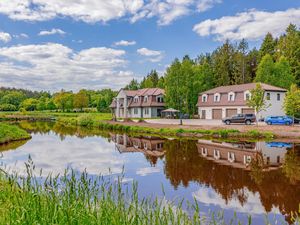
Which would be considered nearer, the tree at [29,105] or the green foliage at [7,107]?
the green foliage at [7,107]

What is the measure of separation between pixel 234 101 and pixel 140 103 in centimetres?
2101

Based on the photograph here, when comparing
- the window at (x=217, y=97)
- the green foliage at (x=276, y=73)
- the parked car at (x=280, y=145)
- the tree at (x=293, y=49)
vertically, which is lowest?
the parked car at (x=280, y=145)

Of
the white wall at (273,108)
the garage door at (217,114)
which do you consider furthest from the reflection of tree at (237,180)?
the garage door at (217,114)

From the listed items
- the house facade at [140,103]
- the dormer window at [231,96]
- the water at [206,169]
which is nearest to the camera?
the water at [206,169]

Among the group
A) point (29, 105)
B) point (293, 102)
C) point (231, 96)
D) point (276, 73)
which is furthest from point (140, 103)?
point (29, 105)

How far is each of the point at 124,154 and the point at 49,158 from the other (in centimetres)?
532

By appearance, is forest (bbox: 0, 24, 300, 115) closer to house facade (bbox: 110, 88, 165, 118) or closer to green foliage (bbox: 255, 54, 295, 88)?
green foliage (bbox: 255, 54, 295, 88)

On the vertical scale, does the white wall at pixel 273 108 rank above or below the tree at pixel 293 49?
below

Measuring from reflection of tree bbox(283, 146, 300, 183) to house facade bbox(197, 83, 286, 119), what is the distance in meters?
20.8

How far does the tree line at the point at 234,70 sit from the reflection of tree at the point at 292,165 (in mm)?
32209

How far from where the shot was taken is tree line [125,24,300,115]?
5194cm

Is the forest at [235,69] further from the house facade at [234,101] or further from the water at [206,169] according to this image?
the water at [206,169]

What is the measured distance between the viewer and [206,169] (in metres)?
15.8

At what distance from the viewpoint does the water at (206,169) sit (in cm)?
1027
